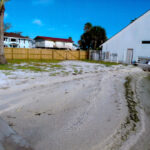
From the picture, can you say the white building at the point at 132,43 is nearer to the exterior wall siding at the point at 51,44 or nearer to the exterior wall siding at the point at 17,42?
the exterior wall siding at the point at 51,44

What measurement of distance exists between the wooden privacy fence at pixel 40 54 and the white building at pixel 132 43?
599 centimetres

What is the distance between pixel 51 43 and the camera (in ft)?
141

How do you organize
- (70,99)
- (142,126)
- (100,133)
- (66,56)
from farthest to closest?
(66,56)
(70,99)
(142,126)
(100,133)

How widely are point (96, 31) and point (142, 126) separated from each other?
39.5m

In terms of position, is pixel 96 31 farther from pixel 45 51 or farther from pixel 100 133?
pixel 100 133

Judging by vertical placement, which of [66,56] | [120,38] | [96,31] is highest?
[96,31]

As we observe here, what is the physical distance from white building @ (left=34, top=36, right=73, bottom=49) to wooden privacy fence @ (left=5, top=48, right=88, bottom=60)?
20621 millimetres

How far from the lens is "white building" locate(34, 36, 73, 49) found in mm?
42141

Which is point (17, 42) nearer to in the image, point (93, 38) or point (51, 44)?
point (51, 44)

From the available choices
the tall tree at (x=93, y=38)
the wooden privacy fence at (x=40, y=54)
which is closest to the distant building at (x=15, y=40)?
the tall tree at (x=93, y=38)

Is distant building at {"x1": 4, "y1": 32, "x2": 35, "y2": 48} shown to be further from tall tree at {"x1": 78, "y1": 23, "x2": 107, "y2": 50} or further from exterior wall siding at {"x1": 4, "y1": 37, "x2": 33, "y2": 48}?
tall tree at {"x1": 78, "y1": 23, "x2": 107, "y2": 50}

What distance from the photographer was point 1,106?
3.58 m

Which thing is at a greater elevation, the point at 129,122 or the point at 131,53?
the point at 131,53

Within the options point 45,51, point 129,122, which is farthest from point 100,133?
point 45,51
